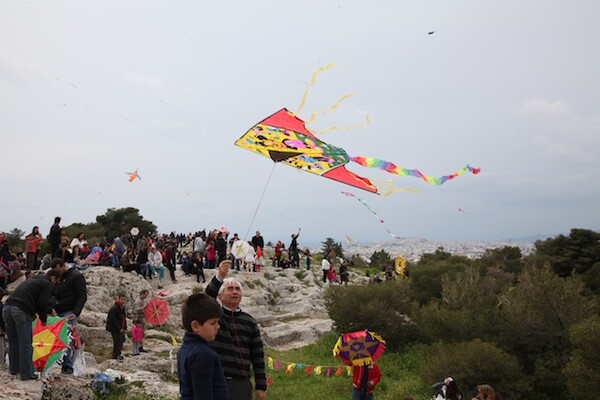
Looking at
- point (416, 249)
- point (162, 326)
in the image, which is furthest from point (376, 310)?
point (416, 249)

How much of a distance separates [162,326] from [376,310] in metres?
7.53

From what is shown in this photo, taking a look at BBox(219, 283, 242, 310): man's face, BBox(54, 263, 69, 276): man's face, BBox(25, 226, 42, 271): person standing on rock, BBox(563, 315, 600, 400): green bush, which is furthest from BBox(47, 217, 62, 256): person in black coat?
BBox(563, 315, 600, 400): green bush

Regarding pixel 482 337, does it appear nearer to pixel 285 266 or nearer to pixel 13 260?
pixel 13 260

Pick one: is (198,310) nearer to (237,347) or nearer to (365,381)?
(237,347)

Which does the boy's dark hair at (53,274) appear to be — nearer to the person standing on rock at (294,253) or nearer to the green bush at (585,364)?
the green bush at (585,364)

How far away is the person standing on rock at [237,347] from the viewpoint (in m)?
4.36

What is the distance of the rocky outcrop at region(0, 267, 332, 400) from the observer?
733cm

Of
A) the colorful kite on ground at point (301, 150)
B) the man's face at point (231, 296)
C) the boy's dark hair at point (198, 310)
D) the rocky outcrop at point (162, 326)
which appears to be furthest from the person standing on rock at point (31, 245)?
the boy's dark hair at point (198, 310)

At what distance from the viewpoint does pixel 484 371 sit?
34.2 ft

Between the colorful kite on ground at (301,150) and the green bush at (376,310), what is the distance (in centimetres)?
1024

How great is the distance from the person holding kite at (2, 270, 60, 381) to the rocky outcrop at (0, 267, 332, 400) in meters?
0.33

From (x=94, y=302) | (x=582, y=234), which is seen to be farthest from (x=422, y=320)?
(x=582, y=234)

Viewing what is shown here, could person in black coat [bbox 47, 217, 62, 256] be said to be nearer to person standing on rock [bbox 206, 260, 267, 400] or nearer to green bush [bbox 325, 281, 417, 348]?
green bush [bbox 325, 281, 417, 348]

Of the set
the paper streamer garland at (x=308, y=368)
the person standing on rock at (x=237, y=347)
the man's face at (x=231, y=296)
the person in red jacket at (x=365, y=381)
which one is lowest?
the paper streamer garland at (x=308, y=368)
